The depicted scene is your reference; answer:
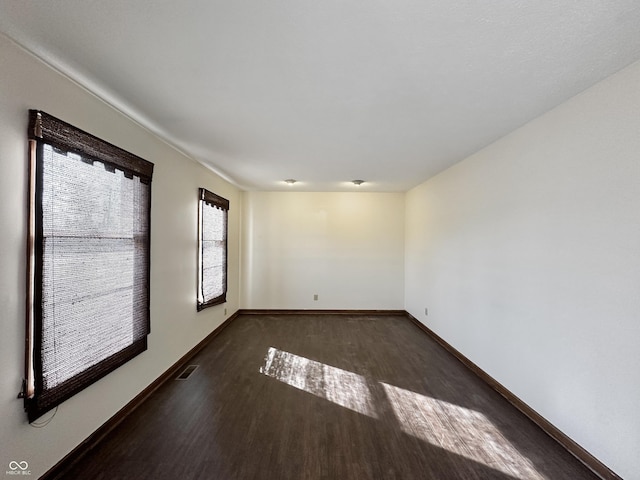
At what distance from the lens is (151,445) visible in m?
1.98

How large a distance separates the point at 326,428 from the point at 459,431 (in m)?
1.04

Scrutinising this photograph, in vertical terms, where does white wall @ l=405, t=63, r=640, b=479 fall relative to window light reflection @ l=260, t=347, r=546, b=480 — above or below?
above

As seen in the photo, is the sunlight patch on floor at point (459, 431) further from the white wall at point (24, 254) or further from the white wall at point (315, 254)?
the white wall at point (315, 254)

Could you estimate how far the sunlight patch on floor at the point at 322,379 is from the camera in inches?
101

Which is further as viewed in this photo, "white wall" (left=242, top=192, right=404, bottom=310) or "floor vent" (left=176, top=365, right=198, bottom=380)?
"white wall" (left=242, top=192, right=404, bottom=310)

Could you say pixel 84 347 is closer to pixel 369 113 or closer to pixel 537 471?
pixel 369 113

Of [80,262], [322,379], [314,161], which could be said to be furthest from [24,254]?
[314,161]

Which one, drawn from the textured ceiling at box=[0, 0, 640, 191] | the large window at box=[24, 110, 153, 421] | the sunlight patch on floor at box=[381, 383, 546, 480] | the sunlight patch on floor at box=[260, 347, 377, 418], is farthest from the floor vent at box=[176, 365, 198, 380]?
the textured ceiling at box=[0, 0, 640, 191]

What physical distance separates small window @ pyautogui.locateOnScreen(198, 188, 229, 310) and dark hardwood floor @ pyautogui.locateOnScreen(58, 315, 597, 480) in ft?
3.01

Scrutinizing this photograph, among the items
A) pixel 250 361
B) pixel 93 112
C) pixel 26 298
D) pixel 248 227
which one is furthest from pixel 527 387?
pixel 248 227

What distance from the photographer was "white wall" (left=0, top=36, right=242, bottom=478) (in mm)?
1453

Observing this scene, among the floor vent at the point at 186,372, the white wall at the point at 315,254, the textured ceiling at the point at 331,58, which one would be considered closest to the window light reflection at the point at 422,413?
the floor vent at the point at 186,372

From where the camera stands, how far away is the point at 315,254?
570 cm

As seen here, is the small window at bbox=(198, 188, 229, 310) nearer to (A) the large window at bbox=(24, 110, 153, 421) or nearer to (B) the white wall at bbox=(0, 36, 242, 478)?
(B) the white wall at bbox=(0, 36, 242, 478)
